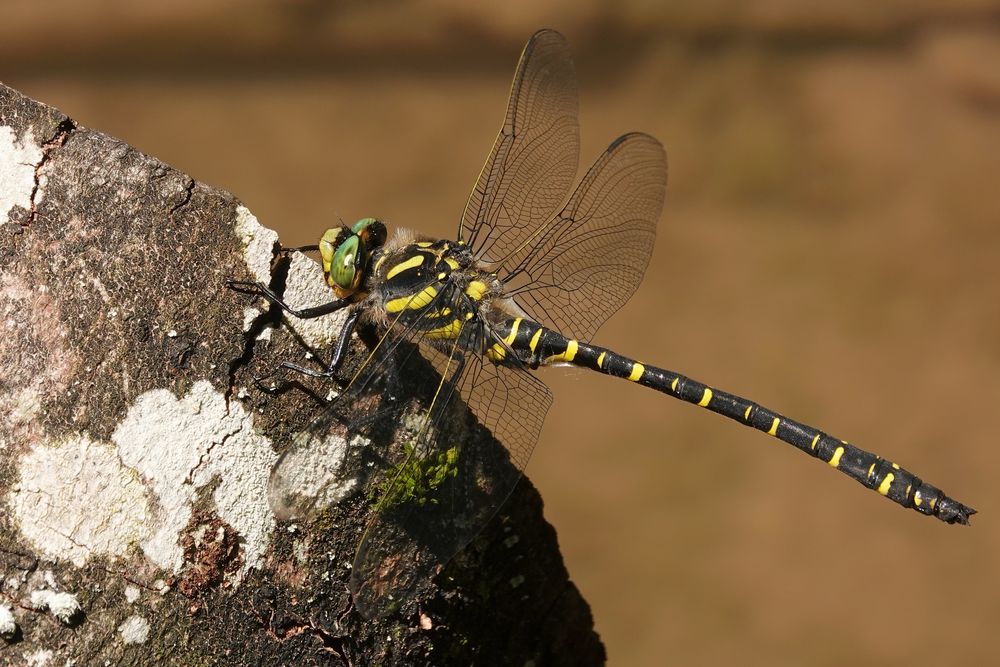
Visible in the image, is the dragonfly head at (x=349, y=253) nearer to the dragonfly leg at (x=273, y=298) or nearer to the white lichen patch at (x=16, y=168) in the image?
the dragonfly leg at (x=273, y=298)

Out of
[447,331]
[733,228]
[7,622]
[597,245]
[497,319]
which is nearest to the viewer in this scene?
[7,622]

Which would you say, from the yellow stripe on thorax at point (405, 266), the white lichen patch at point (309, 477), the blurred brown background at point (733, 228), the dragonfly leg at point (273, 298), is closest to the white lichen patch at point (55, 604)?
the white lichen patch at point (309, 477)

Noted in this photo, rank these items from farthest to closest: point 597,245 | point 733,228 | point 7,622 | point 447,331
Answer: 1. point 733,228
2. point 597,245
3. point 447,331
4. point 7,622

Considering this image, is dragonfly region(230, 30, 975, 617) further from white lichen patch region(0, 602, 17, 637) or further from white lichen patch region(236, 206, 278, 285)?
white lichen patch region(0, 602, 17, 637)

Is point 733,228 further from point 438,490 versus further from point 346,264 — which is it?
point 438,490

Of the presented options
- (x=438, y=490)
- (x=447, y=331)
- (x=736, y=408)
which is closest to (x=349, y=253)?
(x=447, y=331)

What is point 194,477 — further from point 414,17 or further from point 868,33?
point 868,33

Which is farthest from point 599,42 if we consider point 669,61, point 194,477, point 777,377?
point 194,477
